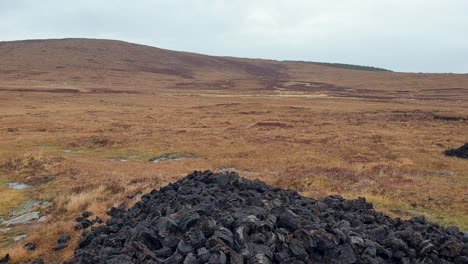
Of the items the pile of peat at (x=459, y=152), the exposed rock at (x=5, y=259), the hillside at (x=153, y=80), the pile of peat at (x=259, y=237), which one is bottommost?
the exposed rock at (x=5, y=259)

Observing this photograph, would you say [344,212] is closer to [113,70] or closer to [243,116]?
[243,116]

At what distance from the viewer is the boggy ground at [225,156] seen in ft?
74.0

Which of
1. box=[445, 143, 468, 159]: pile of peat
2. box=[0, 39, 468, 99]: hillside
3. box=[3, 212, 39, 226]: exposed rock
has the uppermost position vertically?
box=[0, 39, 468, 99]: hillside

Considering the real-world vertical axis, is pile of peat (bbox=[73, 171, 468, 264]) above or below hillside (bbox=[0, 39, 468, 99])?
below

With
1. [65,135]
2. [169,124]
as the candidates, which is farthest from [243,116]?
[65,135]

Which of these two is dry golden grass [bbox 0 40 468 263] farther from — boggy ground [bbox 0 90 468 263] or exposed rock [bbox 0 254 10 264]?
exposed rock [bbox 0 254 10 264]

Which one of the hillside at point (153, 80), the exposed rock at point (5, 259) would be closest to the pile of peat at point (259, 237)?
the exposed rock at point (5, 259)

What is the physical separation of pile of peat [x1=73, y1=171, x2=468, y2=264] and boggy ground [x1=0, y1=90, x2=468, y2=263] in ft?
13.3

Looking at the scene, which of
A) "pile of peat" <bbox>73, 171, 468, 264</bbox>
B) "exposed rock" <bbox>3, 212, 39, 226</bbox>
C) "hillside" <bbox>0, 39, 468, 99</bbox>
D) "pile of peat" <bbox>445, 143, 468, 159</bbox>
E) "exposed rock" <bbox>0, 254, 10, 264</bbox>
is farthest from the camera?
"hillside" <bbox>0, 39, 468, 99</bbox>

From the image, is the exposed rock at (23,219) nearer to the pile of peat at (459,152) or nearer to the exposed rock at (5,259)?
the exposed rock at (5,259)

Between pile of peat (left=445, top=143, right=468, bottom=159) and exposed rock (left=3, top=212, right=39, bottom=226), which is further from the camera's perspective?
pile of peat (left=445, top=143, right=468, bottom=159)

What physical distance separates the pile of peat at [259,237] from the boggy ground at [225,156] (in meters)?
4.04

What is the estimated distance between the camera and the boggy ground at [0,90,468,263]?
2256cm

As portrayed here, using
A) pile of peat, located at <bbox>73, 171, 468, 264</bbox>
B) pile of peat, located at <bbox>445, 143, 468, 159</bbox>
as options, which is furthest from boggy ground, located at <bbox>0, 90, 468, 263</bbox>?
pile of peat, located at <bbox>73, 171, 468, 264</bbox>
